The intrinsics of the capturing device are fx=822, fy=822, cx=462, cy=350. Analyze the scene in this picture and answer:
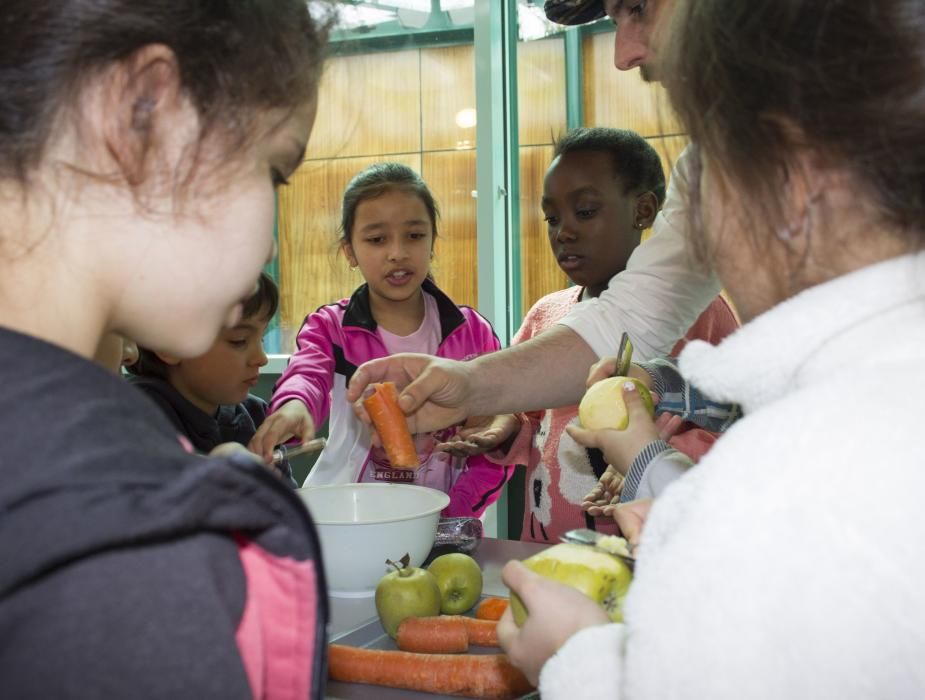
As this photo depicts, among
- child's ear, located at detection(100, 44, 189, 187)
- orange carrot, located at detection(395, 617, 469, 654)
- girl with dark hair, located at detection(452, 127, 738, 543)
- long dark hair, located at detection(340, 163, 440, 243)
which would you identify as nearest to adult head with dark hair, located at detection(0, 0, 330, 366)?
child's ear, located at detection(100, 44, 189, 187)

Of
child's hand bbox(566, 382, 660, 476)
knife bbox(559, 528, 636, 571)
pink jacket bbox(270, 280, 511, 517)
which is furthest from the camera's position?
pink jacket bbox(270, 280, 511, 517)

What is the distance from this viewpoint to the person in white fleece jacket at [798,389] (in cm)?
64

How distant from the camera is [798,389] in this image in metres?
0.75

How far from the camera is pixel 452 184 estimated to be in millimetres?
4074

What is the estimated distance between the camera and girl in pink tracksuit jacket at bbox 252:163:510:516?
2592mm

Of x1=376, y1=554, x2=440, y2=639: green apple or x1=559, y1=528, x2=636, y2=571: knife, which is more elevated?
x1=559, y1=528, x2=636, y2=571: knife

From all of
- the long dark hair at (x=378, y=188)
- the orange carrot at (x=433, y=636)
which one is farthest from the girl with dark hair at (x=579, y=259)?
the orange carrot at (x=433, y=636)

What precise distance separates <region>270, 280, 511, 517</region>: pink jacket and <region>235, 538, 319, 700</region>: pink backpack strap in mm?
1664

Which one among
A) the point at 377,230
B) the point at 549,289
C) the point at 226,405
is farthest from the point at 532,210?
the point at 226,405

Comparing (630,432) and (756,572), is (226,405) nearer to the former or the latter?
(630,432)

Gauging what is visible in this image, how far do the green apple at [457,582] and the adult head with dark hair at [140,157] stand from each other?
68cm

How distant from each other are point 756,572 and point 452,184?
357 centimetres

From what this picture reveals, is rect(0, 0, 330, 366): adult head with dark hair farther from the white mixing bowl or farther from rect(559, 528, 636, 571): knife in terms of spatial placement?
the white mixing bowl

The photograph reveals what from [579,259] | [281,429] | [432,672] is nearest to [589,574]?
[432,672]
